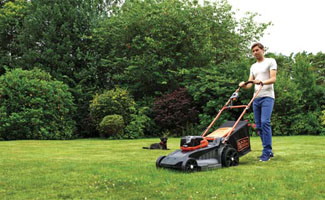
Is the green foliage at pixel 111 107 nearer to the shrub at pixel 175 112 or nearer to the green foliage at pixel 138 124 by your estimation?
the green foliage at pixel 138 124

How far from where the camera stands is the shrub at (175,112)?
15430 mm

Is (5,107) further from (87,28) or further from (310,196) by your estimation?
(310,196)

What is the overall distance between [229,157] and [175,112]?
10256 mm

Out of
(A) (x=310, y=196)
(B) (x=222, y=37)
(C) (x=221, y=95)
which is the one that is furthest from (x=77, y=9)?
(A) (x=310, y=196)

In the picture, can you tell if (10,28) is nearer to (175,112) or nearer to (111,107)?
(111,107)

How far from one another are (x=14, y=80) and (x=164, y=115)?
6.62 m

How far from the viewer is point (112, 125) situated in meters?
14.3

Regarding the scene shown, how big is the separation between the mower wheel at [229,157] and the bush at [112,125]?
375 inches

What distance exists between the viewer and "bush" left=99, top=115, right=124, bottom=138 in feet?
46.9

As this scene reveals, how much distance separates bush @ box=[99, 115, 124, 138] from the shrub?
6.32 ft

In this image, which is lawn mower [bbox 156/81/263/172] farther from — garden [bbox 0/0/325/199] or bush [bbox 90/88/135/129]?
bush [bbox 90/88/135/129]

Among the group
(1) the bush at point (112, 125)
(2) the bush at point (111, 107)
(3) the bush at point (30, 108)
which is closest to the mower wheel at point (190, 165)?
(1) the bush at point (112, 125)

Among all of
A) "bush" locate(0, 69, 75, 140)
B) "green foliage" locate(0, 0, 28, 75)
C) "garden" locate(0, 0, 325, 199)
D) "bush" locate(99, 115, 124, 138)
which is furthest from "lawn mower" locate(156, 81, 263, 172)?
"green foliage" locate(0, 0, 28, 75)

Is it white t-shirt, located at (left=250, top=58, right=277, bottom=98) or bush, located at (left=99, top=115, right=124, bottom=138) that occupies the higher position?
white t-shirt, located at (left=250, top=58, right=277, bottom=98)
